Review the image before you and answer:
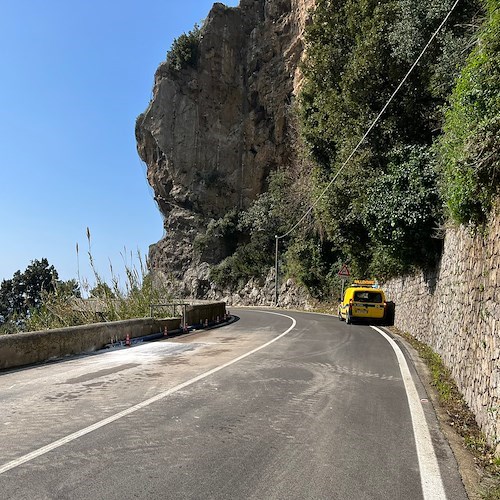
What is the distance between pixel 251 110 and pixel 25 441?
51594mm

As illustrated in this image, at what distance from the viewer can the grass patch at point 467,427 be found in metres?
4.10

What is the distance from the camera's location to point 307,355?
1089cm

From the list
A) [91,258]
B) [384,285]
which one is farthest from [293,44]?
[91,258]

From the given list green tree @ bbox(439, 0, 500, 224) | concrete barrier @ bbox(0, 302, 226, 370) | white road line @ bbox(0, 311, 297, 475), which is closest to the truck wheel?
concrete barrier @ bbox(0, 302, 226, 370)

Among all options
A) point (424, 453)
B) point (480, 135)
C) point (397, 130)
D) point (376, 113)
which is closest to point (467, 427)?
point (424, 453)

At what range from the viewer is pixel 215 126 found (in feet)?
179

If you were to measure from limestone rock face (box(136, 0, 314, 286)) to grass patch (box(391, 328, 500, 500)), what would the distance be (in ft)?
144

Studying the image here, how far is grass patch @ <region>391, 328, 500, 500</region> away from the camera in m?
4.10

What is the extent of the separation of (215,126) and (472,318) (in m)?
50.6

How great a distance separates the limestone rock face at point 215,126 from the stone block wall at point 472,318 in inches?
1595

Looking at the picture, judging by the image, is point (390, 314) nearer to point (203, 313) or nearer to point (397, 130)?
point (397, 130)

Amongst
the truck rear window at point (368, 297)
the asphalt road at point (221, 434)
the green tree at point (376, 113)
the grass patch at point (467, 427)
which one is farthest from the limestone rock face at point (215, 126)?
the asphalt road at point (221, 434)

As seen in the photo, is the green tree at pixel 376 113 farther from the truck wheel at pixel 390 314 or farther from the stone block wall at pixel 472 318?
the stone block wall at pixel 472 318

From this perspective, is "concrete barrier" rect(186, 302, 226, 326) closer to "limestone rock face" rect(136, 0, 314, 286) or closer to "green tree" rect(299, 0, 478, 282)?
"green tree" rect(299, 0, 478, 282)
